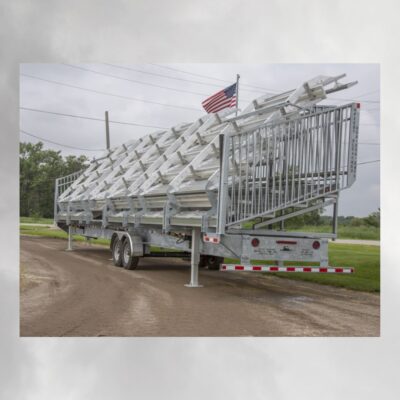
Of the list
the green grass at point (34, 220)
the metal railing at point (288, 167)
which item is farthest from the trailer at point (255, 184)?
the green grass at point (34, 220)

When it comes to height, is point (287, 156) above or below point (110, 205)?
above

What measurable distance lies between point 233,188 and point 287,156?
0.85m

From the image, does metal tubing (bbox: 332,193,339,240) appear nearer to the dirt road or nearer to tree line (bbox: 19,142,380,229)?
the dirt road

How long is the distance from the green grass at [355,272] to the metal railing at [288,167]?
7.01ft

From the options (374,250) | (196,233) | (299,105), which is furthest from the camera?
(374,250)

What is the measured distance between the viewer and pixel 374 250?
14.0 metres

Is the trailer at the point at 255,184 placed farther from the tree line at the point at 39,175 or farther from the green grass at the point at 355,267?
the tree line at the point at 39,175

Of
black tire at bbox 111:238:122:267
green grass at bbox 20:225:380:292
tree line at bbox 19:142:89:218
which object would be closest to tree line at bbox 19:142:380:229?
tree line at bbox 19:142:89:218

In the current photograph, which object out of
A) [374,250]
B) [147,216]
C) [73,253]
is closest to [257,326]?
[147,216]

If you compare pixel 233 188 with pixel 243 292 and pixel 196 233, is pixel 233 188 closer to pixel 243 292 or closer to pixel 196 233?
pixel 196 233

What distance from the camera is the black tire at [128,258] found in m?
11.1

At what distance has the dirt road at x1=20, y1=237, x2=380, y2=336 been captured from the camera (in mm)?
6574

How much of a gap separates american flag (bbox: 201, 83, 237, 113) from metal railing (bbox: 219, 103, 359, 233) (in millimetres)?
3951

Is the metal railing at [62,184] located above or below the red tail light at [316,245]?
above
